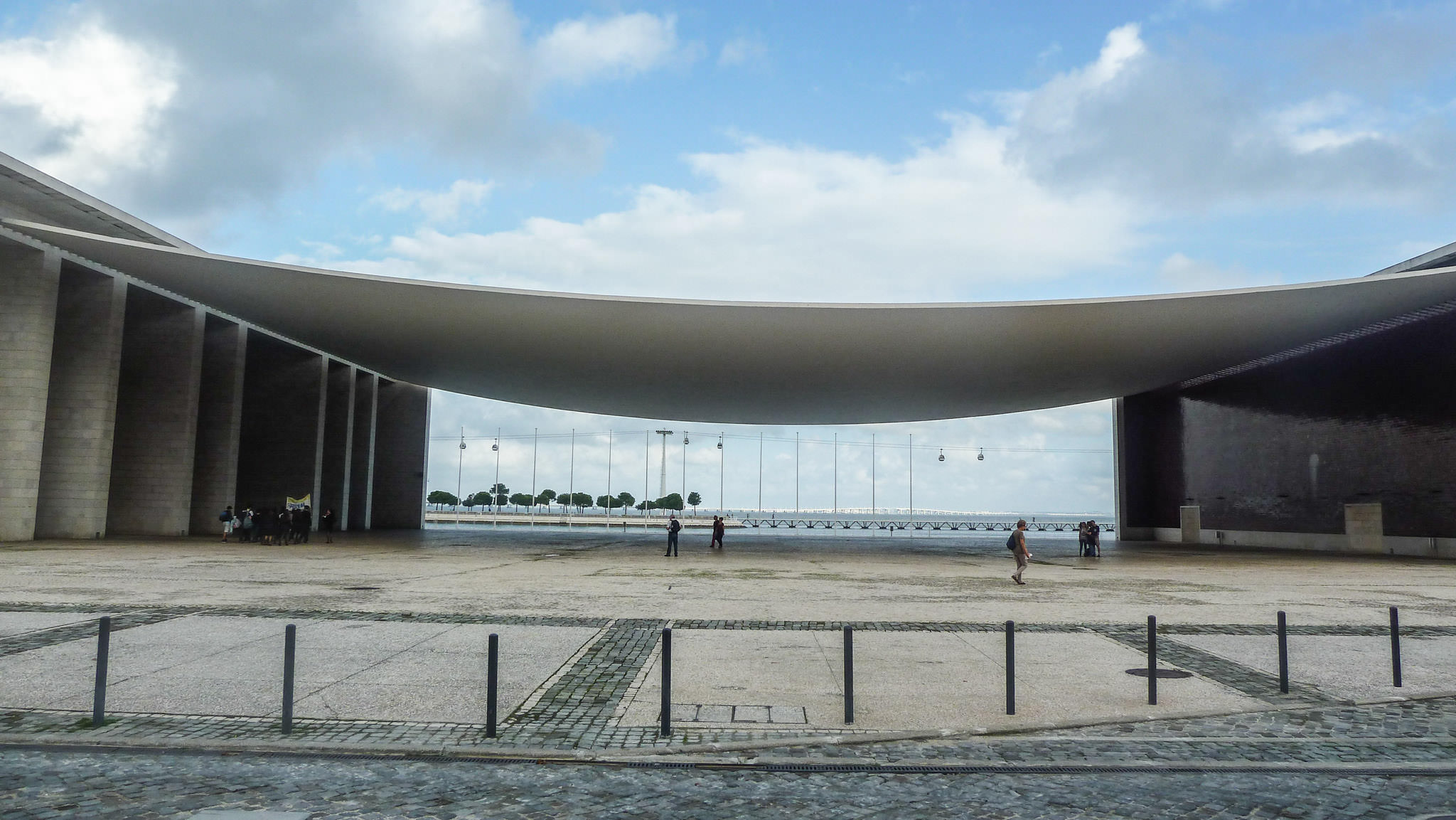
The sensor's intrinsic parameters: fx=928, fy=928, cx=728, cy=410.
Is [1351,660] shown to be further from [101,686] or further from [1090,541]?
[1090,541]

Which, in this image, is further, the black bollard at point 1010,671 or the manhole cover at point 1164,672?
the manhole cover at point 1164,672

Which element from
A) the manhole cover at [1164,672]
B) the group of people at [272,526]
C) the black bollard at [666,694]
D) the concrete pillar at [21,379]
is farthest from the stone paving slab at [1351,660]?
the concrete pillar at [21,379]

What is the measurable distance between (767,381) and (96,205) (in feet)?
67.3

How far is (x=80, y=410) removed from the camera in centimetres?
2756

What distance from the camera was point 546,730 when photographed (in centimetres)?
650

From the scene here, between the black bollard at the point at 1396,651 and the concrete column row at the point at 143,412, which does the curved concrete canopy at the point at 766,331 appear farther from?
the black bollard at the point at 1396,651

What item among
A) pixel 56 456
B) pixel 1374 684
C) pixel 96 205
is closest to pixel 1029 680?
pixel 1374 684

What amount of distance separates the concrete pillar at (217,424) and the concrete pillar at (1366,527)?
38160mm

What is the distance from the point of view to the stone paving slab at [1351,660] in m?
8.12

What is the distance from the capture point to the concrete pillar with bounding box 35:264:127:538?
2739cm

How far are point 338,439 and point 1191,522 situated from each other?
38087mm

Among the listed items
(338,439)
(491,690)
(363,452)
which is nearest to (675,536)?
(491,690)

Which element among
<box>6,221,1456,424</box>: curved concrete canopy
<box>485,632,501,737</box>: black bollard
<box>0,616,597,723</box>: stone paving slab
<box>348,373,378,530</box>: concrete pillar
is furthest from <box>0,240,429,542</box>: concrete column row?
<box>485,632,501,737</box>: black bollard

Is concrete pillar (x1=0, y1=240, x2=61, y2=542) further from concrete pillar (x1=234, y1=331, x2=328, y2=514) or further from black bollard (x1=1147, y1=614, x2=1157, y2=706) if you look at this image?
black bollard (x1=1147, y1=614, x2=1157, y2=706)
